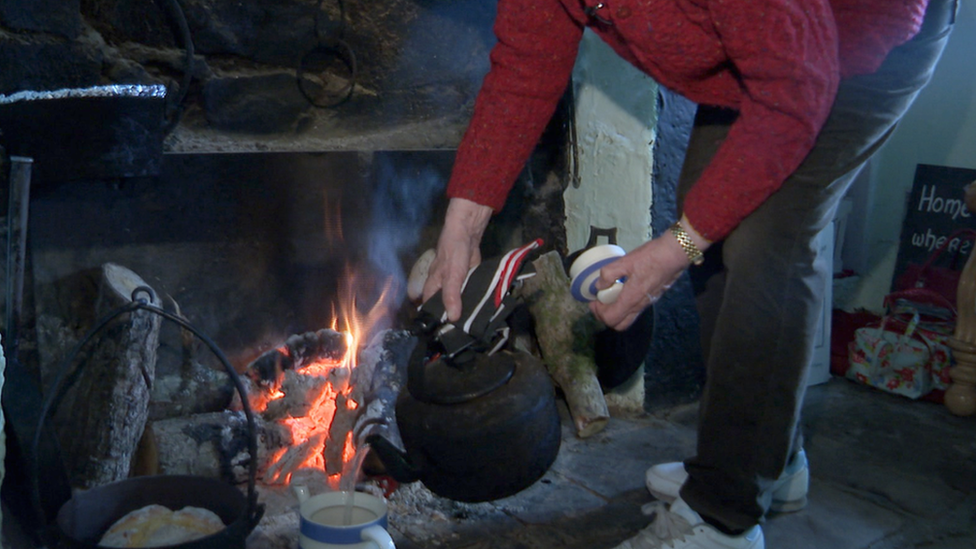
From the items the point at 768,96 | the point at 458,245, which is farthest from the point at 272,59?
the point at 768,96

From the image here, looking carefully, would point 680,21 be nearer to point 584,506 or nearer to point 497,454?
point 497,454

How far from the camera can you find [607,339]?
7.98 ft

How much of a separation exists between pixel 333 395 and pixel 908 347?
2.02 meters

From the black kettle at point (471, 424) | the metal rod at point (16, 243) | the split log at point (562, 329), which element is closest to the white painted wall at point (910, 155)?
the split log at point (562, 329)

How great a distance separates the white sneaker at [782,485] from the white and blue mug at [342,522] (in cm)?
81

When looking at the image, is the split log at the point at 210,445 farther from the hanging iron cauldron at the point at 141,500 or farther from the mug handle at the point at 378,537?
the mug handle at the point at 378,537

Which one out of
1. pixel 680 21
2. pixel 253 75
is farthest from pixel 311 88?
pixel 680 21

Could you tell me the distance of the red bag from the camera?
2.96 m

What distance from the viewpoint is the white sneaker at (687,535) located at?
1.45 m

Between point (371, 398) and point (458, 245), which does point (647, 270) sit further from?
point (371, 398)

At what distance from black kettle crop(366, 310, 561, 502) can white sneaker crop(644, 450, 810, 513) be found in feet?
1.68

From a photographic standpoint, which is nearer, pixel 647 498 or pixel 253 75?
pixel 647 498

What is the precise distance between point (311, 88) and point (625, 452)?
4.65 feet

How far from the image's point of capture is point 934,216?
322 cm
